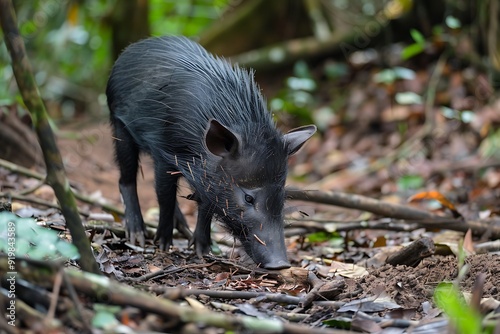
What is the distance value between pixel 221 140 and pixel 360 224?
172cm

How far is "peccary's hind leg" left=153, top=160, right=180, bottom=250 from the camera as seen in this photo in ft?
16.8

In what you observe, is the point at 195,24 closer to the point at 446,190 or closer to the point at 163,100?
the point at 446,190

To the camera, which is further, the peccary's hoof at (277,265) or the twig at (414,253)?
the twig at (414,253)

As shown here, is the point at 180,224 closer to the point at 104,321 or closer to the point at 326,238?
the point at 326,238

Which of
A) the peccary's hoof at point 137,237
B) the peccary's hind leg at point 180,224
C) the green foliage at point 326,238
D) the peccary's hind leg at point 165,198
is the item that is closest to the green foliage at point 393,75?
the green foliage at point 326,238

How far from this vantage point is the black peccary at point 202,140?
4.54 metres

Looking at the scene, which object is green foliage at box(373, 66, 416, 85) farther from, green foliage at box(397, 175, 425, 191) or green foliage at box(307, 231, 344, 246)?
green foliage at box(307, 231, 344, 246)

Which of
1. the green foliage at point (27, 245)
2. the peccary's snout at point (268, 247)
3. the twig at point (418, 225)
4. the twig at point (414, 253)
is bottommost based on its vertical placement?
the twig at point (418, 225)

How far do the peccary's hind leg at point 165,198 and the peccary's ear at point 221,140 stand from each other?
1.92ft

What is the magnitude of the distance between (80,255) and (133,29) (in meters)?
8.36

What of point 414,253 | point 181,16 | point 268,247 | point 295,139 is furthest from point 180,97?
point 181,16

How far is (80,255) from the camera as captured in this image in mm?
2945

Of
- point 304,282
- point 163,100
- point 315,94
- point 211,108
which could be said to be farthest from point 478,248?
point 315,94

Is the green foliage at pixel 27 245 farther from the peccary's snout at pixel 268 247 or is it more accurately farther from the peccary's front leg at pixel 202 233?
the peccary's front leg at pixel 202 233
